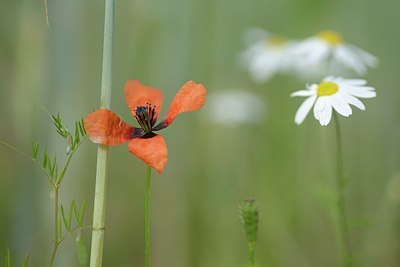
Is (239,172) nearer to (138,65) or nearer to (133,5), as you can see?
(138,65)

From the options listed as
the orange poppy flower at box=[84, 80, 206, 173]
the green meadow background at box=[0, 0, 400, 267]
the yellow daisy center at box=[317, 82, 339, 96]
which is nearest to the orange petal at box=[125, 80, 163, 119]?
the orange poppy flower at box=[84, 80, 206, 173]

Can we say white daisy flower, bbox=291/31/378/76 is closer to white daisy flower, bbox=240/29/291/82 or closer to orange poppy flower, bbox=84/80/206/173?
white daisy flower, bbox=240/29/291/82

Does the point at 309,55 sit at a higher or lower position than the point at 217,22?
lower

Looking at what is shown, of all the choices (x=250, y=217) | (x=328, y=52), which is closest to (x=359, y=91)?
(x=250, y=217)

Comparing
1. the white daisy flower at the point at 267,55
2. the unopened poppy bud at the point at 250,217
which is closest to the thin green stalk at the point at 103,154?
the unopened poppy bud at the point at 250,217

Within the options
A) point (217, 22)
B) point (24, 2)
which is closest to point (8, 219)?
point (24, 2)

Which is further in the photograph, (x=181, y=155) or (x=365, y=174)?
(x=365, y=174)

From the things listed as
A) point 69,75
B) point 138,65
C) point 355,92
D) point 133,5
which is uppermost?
point 133,5

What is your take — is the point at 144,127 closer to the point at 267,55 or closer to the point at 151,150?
the point at 151,150

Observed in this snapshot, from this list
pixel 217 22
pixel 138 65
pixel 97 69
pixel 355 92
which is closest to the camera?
pixel 355 92
